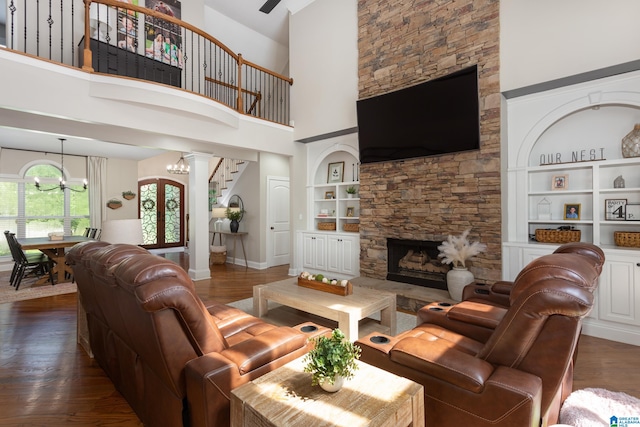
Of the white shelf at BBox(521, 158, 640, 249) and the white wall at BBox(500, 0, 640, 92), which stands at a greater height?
the white wall at BBox(500, 0, 640, 92)

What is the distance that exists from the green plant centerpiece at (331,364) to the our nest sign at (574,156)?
3878 millimetres

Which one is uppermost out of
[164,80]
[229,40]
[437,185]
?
[229,40]

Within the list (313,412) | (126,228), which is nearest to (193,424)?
(313,412)

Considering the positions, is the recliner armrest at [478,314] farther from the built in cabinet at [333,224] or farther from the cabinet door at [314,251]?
the cabinet door at [314,251]

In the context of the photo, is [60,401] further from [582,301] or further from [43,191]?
[43,191]

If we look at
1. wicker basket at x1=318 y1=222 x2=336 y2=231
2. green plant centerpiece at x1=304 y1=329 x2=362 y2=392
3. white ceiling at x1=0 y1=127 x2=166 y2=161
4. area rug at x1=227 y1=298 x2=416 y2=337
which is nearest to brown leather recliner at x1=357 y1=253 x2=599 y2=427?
green plant centerpiece at x1=304 y1=329 x2=362 y2=392

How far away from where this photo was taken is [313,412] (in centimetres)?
114

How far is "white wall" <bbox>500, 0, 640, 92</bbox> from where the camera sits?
3.14 meters

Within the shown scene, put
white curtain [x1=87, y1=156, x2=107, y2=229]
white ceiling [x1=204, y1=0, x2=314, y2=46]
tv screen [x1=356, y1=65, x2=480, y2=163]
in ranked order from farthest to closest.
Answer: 1. white curtain [x1=87, y1=156, x2=107, y2=229]
2. white ceiling [x1=204, y1=0, x2=314, y2=46]
3. tv screen [x1=356, y1=65, x2=480, y2=163]

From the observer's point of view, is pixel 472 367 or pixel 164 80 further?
pixel 164 80

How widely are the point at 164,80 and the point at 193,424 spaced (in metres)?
5.74

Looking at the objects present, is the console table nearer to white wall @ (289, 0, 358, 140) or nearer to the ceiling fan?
white wall @ (289, 0, 358, 140)

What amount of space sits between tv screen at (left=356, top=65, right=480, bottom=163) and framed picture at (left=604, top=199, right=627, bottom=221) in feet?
4.94

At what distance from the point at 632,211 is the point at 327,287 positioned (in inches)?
133
